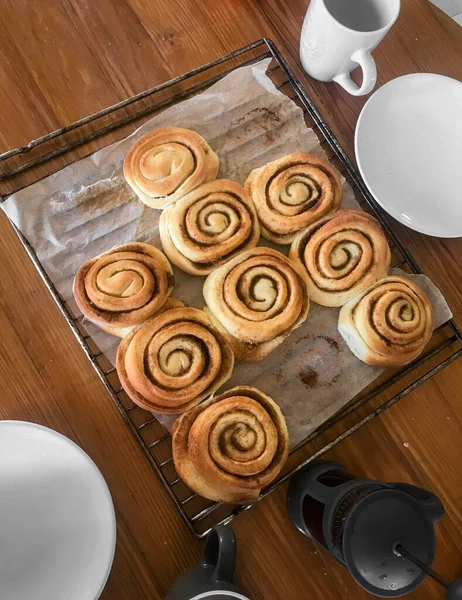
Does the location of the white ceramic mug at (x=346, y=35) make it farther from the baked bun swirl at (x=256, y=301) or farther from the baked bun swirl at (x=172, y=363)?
the baked bun swirl at (x=172, y=363)

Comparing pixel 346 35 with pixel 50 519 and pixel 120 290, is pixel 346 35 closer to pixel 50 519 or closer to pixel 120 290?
pixel 120 290

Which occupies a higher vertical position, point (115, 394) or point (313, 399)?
point (115, 394)

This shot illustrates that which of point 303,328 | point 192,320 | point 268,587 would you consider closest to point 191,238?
point 192,320

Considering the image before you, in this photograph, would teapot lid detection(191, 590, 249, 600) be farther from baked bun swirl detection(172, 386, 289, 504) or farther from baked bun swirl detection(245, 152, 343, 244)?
baked bun swirl detection(245, 152, 343, 244)

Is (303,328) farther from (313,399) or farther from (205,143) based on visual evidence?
(205,143)

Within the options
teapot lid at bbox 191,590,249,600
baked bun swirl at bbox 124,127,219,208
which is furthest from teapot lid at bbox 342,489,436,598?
baked bun swirl at bbox 124,127,219,208

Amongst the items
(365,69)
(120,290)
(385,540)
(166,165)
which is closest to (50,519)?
(120,290)
